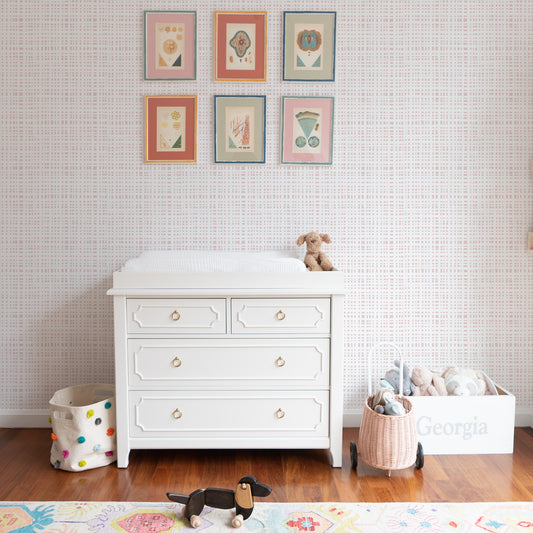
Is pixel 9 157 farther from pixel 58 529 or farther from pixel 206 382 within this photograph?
pixel 58 529

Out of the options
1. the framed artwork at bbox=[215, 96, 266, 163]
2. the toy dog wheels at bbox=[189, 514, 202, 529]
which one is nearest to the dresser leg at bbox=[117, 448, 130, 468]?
the toy dog wheels at bbox=[189, 514, 202, 529]

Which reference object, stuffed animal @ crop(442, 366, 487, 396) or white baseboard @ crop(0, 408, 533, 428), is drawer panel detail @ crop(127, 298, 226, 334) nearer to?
white baseboard @ crop(0, 408, 533, 428)

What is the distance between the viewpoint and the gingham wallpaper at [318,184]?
9.05ft

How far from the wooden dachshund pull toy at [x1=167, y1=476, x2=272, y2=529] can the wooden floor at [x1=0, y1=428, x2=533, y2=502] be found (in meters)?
0.17

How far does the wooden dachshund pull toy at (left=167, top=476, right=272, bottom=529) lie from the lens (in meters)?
1.99

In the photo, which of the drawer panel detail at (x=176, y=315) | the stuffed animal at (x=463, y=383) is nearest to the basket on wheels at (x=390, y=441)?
the stuffed animal at (x=463, y=383)

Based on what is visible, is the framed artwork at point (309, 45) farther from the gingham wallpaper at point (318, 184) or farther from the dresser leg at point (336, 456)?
the dresser leg at point (336, 456)

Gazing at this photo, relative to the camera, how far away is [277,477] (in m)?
2.34

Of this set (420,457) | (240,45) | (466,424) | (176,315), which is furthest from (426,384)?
(240,45)

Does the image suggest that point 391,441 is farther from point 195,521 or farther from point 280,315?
point 195,521

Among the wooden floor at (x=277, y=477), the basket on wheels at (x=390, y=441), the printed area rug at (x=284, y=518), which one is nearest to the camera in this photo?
the printed area rug at (x=284, y=518)

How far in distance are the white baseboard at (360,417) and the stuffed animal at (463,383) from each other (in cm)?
37

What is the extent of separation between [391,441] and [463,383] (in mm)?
563

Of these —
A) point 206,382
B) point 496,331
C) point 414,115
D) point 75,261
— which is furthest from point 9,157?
point 496,331
